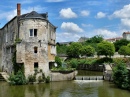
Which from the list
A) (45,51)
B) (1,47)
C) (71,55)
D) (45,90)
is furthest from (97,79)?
(71,55)

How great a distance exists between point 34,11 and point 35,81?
9914mm

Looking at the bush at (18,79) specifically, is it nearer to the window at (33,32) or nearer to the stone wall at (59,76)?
the stone wall at (59,76)

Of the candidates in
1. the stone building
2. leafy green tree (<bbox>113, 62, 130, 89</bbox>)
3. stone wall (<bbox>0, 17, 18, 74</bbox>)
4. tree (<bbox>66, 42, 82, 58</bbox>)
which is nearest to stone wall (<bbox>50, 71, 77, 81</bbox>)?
the stone building

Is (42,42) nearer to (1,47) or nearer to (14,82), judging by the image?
(14,82)

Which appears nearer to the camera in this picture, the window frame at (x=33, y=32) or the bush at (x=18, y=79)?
the bush at (x=18, y=79)

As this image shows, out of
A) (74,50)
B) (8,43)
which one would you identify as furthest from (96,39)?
(8,43)

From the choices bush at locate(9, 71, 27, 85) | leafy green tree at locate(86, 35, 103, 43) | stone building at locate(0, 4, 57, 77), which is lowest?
bush at locate(9, 71, 27, 85)

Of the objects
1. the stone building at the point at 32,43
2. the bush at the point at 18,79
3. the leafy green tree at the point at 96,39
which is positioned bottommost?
the bush at the point at 18,79

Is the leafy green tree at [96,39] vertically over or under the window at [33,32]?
over

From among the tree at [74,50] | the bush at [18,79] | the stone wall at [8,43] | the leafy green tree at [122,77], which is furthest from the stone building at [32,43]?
the tree at [74,50]

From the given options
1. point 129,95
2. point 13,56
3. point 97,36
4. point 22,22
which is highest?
point 97,36

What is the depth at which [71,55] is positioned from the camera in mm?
78938

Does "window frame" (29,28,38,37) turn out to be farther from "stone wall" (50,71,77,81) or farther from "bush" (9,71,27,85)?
"stone wall" (50,71,77,81)

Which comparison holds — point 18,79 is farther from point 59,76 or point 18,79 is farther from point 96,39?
point 96,39
